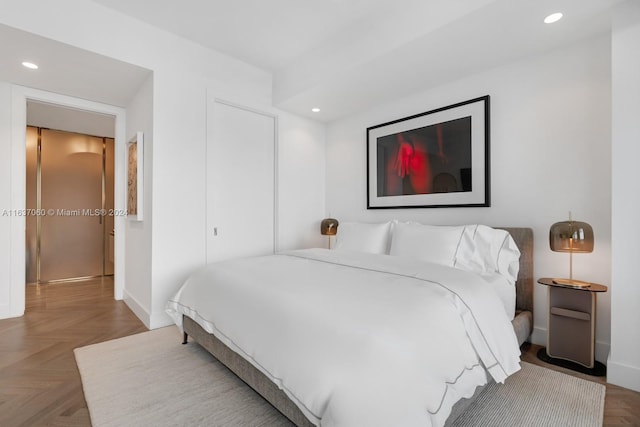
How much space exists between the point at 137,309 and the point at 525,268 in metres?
3.86

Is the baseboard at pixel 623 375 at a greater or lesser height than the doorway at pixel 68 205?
lesser

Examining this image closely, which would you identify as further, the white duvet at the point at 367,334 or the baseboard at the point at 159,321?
the baseboard at the point at 159,321

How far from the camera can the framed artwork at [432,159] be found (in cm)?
291

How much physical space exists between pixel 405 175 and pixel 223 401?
2826 mm

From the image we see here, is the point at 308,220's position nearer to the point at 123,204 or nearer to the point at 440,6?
the point at 123,204

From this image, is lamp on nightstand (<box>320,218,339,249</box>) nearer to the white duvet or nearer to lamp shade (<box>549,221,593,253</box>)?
the white duvet

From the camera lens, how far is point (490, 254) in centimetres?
243

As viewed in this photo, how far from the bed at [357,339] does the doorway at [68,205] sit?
406 cm

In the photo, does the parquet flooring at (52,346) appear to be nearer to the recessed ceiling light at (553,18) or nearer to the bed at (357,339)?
the bed at (357,339)

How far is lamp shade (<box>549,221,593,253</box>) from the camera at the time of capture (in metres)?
2.09

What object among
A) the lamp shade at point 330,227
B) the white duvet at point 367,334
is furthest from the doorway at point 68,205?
the white duvet at point 367,334

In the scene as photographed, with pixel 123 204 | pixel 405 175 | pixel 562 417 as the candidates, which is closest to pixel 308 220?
pixel 405 175

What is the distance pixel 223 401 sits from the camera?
69.4 inches

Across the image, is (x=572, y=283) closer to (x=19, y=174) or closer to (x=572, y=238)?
(x=572, y=238)
